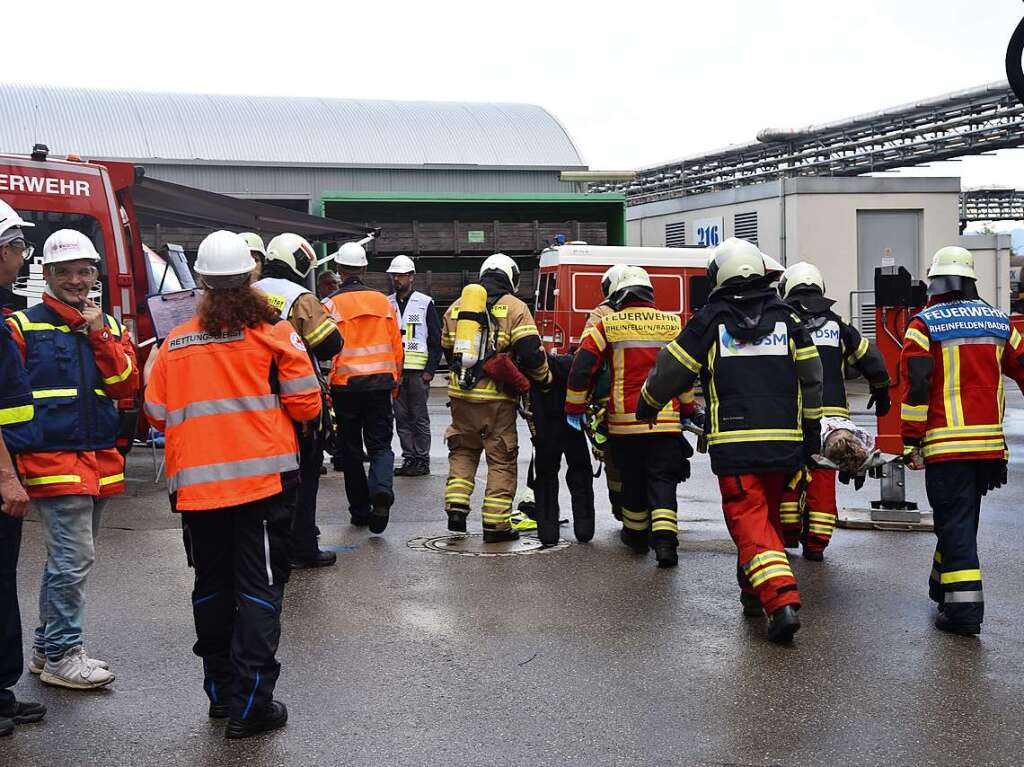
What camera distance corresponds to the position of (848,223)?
2678 centimetres

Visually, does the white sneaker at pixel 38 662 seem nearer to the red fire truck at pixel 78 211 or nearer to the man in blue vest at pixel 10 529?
the man in blue vest at pixel 10 529

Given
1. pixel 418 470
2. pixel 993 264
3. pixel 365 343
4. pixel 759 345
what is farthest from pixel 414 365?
pixel 993 264

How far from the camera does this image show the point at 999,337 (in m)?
6.63

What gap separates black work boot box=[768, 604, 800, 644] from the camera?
6016 millimetres

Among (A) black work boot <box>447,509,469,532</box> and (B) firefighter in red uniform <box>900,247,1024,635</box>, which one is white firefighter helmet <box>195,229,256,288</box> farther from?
(A) black work boot <box>447,509,469,532</box>

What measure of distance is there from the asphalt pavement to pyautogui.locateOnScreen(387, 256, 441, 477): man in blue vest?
11.8ft

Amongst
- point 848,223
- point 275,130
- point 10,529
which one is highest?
point 275,130

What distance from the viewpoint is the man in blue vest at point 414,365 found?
1220cm

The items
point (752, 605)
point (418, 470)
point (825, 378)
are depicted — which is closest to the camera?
point (752, 605)

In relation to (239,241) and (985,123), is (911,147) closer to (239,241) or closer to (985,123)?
(985,123)

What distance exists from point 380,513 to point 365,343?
3.69 ft

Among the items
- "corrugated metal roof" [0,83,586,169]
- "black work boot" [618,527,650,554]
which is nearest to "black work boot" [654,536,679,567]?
"black work boot" [618,527,650,554]

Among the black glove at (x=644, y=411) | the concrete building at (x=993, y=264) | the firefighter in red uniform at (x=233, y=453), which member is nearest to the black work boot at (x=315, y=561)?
the black glove at (x=644, y=411)

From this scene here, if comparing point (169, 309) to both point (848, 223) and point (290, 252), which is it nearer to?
point (290, 252)
